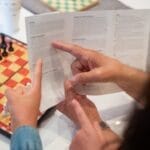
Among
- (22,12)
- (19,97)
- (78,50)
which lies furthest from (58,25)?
(22,12)

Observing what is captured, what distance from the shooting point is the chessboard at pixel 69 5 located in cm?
115

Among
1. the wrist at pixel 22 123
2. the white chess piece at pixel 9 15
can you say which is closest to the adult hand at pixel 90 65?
the wrist at pixel 22 123

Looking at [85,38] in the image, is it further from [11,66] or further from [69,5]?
[69,5]

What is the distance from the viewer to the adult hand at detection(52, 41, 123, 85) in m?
0.80

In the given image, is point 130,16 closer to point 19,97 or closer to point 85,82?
point 85,82

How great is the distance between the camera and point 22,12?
1.16 metres

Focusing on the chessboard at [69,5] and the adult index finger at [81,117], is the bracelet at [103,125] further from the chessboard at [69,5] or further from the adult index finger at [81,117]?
the chessboard at [69,5]

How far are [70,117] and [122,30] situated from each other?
9.4 inches

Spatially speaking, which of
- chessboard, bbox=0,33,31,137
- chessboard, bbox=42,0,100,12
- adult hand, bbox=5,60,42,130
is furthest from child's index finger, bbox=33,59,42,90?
chessboard, bbox=42,0,100,12

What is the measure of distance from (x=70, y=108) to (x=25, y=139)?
0.14 meters

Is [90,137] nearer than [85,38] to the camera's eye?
Yes

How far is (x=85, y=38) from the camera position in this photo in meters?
0.86

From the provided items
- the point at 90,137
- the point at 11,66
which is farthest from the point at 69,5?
the point at 90,137

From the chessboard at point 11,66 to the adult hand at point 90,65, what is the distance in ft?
0.48
